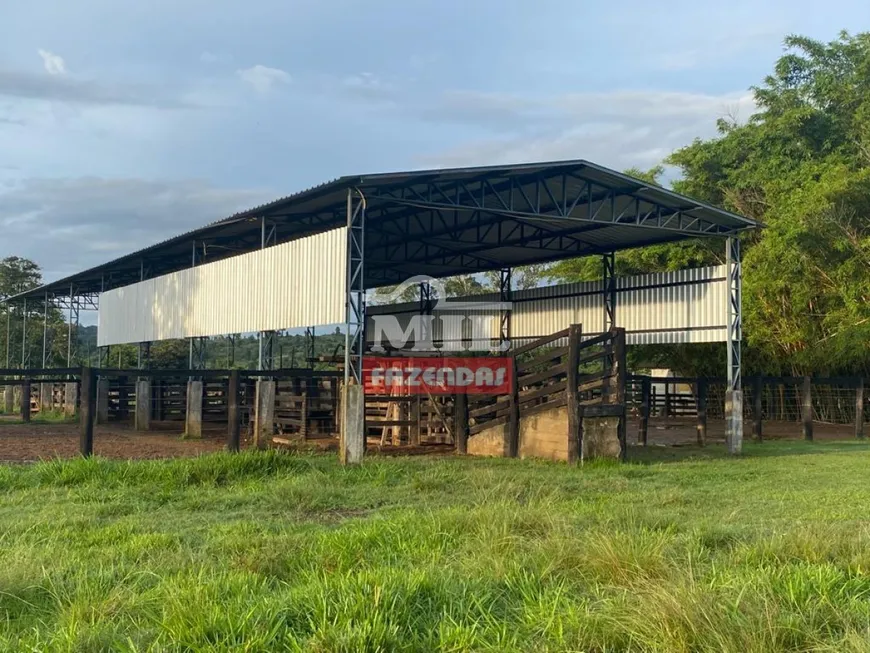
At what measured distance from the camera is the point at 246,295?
15.8m

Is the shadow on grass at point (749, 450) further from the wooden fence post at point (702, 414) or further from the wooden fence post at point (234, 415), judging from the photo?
the wooden fence post at point (234, 415)

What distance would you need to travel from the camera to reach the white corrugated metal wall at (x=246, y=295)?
41.7ft

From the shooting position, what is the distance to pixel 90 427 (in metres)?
11.0

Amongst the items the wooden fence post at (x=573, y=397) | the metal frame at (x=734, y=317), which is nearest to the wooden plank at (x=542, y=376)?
the wooden fence post at (x=573, y=397)

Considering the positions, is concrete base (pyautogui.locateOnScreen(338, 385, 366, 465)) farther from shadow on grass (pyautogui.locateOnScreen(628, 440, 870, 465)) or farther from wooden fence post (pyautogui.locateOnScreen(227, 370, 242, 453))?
shadow on grass (pyautogui.locateOnScreen(628, 440, 870, 465))

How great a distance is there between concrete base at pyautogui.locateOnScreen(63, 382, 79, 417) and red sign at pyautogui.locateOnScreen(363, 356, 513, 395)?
525 inches

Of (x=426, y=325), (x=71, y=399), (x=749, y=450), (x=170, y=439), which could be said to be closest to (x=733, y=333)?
(x=749, y=450)

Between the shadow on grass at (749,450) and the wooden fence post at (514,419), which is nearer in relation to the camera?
the wooden fence post at (514,419)

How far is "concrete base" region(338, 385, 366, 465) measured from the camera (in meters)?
11.5

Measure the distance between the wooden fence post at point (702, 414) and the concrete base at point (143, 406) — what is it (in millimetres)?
13610

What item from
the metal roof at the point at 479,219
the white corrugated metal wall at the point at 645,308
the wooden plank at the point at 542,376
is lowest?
the wooden plank at the point at 542,376

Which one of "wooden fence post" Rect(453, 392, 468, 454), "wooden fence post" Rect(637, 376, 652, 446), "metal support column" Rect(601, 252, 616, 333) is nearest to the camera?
"wooden fence post" Rect(453, 392, 468, 454)

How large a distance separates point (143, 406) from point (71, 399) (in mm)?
6271

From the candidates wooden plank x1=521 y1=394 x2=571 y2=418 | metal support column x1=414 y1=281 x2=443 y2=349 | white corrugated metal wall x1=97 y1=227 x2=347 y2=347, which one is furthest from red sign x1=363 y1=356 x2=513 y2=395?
metal support column x1=414 y1=281 x2=443 y2=349
